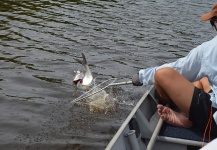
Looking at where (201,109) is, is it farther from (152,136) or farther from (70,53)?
(70,53)

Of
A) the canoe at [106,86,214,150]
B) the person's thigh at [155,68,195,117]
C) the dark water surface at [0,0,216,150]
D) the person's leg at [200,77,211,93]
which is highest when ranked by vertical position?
the person's thigh at [155,68,195,117]

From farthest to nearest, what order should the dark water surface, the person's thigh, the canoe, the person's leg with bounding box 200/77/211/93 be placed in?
the dark water surface < the person's leg with bounding box 200/77/211/93 < the person's thigh < the canoe

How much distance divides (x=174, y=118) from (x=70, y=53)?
5951 mm

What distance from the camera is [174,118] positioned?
4.77m

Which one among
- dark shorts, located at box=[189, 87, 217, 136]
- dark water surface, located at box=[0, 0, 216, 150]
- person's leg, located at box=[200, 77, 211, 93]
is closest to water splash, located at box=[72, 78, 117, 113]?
dark water surface, located at box=[0, 0, 216, 150]

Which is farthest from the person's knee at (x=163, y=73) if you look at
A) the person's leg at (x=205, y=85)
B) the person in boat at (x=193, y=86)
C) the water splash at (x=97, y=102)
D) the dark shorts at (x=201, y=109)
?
the water splash at (x=97, y=102)

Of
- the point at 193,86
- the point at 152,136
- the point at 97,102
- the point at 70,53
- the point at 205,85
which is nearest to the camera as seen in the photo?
the point at 152,136

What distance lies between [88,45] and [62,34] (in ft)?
4.18

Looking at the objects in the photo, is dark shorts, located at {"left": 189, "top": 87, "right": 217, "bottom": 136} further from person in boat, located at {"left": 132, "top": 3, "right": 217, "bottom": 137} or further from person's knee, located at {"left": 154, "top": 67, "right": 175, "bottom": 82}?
person's knee, located at {"left": 154, "top": 67, "right": 175, "bottom": 82}

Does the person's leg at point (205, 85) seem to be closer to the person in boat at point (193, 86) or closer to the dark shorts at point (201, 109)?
the person in boat at point (193, 86)

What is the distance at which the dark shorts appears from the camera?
4406 millimetres

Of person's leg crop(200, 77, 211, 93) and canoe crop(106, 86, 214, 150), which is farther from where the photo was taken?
person's leg crop(200, 77, 211, 93)

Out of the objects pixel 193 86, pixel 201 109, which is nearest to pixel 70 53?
pixel 193 86

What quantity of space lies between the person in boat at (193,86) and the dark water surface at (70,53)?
1.60 meters
